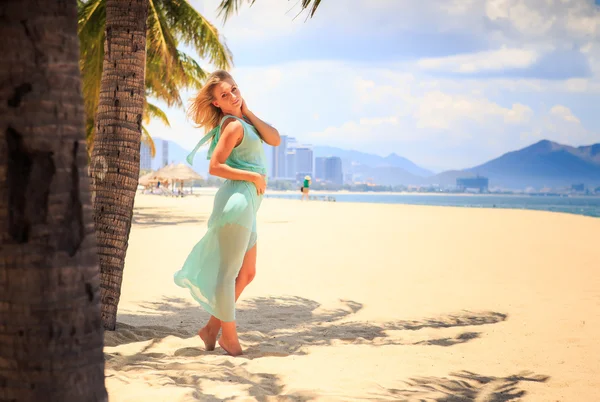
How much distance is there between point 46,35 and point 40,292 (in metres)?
0.77

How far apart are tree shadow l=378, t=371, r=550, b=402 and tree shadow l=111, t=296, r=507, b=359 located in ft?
3.18

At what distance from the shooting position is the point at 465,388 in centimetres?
366

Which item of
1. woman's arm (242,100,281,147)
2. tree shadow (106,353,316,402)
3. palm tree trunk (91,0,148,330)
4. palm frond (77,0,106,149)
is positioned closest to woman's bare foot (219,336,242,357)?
tree shadow (106,353,316,402)

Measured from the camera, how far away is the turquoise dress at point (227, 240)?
4.05 meters

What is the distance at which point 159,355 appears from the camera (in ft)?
14.0

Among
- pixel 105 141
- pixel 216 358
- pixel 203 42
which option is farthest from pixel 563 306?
pixel 203 42

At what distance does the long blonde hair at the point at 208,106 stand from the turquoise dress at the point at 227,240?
18cm

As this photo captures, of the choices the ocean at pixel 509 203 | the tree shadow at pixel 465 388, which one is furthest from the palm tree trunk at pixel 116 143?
the ocean at pixel 509 203

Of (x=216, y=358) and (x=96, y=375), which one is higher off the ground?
(x=96, y=375)

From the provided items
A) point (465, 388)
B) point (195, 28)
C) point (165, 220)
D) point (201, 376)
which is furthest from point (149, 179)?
point (465, 388)

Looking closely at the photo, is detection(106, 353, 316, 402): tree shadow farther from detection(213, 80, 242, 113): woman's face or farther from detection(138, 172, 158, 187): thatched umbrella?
detection(138, 172, 158, 187): thatched umbrella

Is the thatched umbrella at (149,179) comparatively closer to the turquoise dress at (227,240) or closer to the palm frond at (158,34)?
the palm frond at (158,34)

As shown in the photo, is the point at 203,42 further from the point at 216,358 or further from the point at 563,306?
the point at 216,358

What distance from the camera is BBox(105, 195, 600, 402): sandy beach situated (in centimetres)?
357
